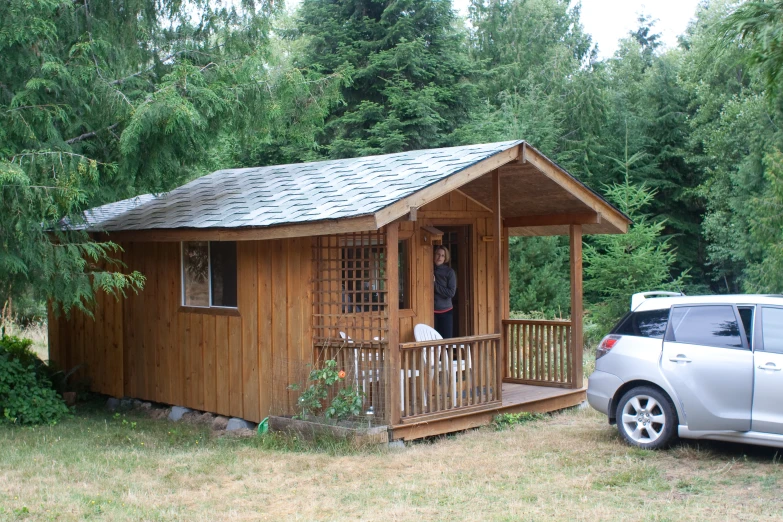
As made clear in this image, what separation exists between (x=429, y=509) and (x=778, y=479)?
3.02 metres

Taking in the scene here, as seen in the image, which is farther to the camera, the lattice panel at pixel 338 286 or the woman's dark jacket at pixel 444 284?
the woman's dark jacket at pixel 444 284

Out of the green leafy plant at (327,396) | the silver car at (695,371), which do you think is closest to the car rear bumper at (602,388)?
the silver car at (695,371)

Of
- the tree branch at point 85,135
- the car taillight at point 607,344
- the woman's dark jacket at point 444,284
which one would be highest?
the tree branch at point 85,135

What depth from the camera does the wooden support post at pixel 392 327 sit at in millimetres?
8352

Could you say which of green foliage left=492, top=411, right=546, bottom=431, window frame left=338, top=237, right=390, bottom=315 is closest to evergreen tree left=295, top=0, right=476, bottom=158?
window frame left=338, top=237, right=390, bottom=315

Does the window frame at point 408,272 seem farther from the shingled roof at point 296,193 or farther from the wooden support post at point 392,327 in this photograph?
the wooden support post at point 392,327

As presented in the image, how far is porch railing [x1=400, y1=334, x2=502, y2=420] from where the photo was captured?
8.69 m

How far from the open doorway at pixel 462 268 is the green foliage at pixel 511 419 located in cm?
189

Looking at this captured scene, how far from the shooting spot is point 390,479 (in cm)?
719

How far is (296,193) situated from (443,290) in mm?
2351

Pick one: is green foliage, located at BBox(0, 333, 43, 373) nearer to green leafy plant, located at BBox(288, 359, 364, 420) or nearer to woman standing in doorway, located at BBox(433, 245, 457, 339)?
green leafy plant, located at BBox(288, 359, 364, 420)

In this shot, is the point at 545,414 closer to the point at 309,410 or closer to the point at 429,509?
the point at 309,410

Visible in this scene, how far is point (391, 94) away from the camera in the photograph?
2088 centimetres

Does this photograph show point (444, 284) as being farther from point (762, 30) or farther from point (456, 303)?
point (762, 30)
